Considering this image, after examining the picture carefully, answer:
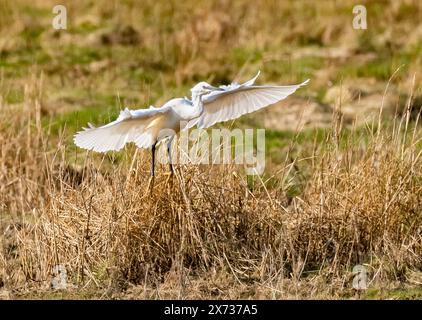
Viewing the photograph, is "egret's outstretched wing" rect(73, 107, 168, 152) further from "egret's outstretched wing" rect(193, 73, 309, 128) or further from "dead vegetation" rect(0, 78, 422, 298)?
"dead vegetation" rect(0, 78, 422, 298)

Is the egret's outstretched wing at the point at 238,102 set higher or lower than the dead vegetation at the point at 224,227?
higher

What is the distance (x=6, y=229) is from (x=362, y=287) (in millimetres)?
2299

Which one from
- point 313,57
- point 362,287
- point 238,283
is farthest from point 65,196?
point 313,57

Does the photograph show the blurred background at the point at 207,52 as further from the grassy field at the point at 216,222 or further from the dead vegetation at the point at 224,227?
the dead vegetation at the point at 224,227

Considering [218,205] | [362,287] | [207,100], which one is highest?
[207,100]

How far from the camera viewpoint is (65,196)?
7355 millimetres

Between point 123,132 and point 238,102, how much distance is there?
65 centimetres

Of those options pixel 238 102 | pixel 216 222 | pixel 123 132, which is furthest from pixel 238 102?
pixel 216 222

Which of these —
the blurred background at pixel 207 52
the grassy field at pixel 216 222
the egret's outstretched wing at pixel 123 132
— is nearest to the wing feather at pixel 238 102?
the egret's outstretched wing at pixel 123 132

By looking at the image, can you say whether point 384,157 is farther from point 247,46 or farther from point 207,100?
point 247,46

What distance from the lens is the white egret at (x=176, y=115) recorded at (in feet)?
20.6

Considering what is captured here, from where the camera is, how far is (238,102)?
6.59 metres

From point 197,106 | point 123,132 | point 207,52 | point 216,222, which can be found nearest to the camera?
point 197,106

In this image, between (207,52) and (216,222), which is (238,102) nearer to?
(216,222)
